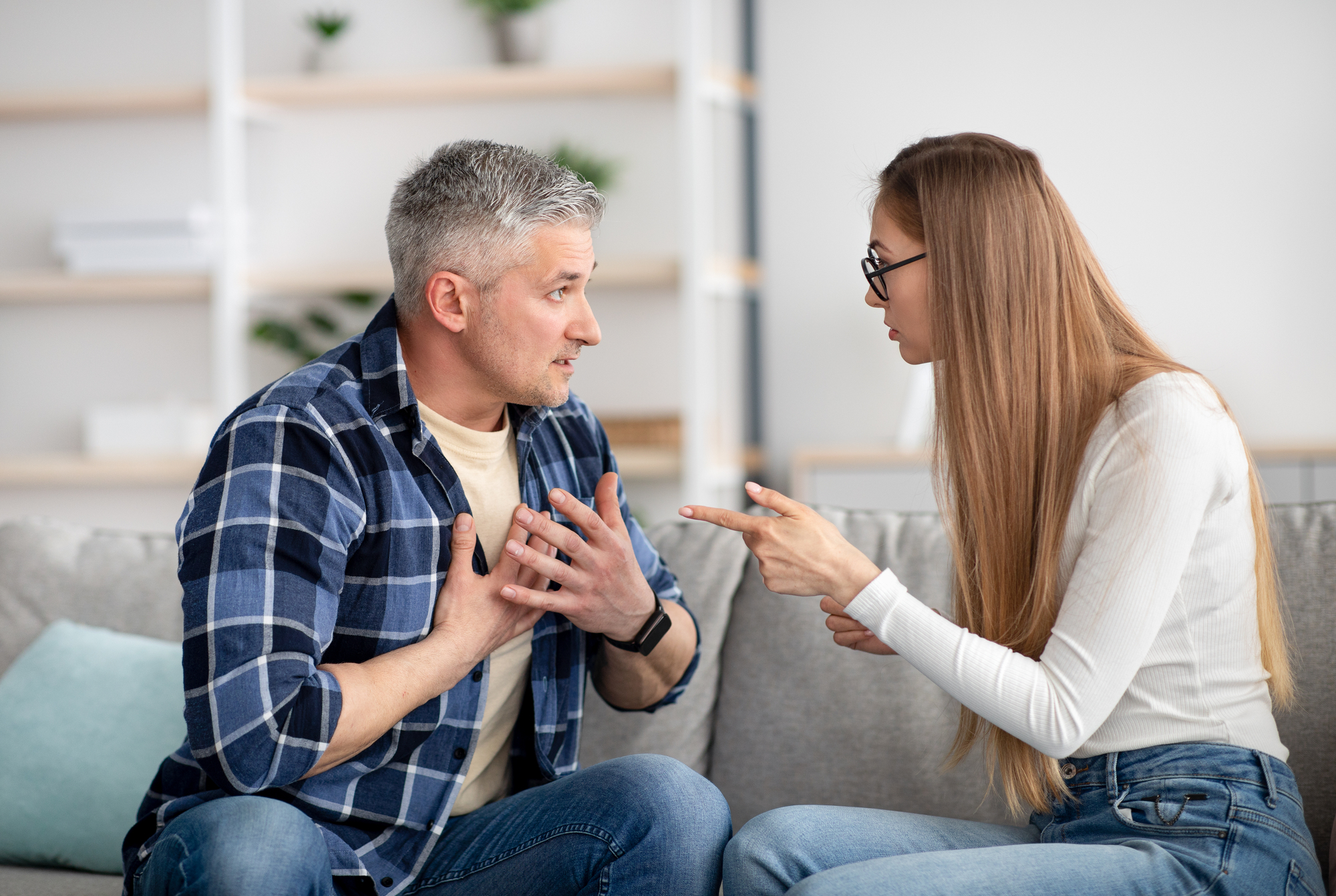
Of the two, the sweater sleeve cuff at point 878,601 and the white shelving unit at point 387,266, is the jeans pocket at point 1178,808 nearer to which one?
the sweater sleeve cuff at point 878,601

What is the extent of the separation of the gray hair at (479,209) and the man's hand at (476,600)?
31cm

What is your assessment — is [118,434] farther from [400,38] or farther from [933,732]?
[933,732]

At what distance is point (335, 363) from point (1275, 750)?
1128mm

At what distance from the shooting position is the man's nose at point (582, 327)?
4.70 ft

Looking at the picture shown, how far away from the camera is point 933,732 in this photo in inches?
62.2

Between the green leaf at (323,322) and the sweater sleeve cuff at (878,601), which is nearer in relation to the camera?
the sweater sleeve cuff at (878,601)

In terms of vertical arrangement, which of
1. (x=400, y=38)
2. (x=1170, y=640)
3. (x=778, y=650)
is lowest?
(x=778, y=650)

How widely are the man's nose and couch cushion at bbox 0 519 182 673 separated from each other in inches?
34.6

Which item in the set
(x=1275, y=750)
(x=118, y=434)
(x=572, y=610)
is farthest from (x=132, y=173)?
(x=1275, y=750)

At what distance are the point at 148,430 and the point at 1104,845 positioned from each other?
3.28 meters

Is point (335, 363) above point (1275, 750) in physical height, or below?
above

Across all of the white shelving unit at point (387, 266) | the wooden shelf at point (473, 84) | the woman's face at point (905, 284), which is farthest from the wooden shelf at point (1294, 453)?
the woman's face at point (905, 284)

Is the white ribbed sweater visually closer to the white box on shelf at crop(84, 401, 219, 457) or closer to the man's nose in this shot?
the man's nose

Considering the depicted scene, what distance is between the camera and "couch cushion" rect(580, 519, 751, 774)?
1.68 meters
